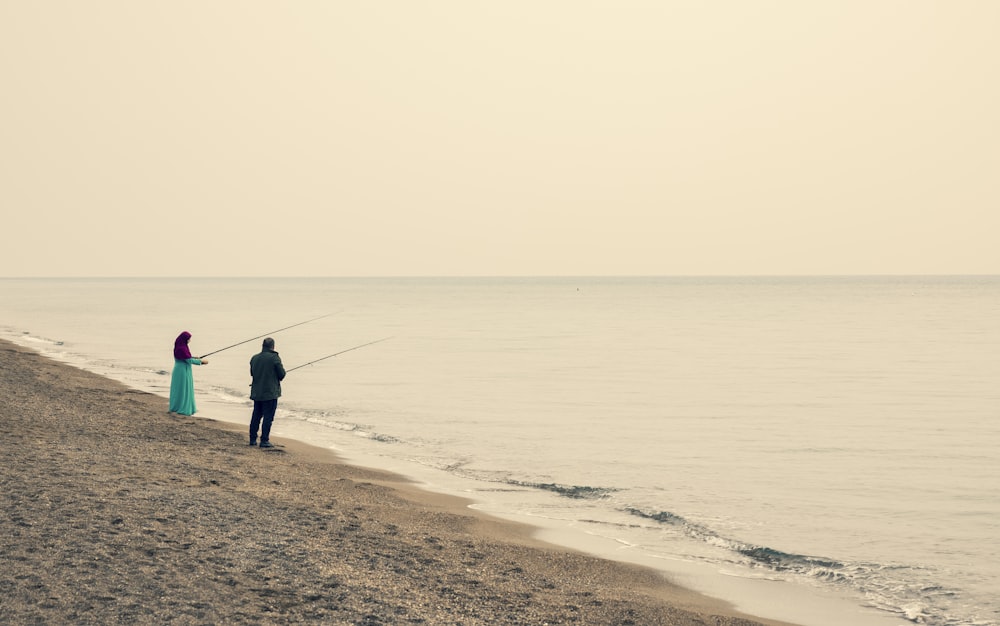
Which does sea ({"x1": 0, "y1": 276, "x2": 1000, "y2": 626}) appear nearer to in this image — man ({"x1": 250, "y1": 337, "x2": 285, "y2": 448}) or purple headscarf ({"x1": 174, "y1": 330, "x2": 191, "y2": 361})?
man ({"x1": 250, "y1": 337, "x2": 285, "y2": 448})

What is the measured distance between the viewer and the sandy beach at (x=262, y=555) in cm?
624

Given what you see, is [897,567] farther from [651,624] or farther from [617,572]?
[651,624]

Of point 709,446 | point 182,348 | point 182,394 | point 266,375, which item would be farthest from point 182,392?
point 709,446

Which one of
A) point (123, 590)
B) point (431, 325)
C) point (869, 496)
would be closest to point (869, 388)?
point (869, 496)

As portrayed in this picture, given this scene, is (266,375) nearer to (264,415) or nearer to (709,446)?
(264,415)

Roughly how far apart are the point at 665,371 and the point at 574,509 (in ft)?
62.5

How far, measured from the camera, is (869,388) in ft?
83.9

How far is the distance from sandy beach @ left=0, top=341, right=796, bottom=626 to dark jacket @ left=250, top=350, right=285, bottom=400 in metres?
1.75

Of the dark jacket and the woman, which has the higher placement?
the dark jacket

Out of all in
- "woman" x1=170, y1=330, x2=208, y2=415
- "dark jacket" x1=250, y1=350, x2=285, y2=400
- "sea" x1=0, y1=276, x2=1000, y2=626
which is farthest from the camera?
"woman" x1=170, y1=330, x2=208, y2=415

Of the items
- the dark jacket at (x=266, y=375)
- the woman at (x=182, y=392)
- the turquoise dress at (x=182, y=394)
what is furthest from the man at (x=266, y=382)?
the turquoise dress at (x=182, y=394)

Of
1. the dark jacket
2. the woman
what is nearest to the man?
the dark jacket

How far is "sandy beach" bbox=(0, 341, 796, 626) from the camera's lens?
6.24 meters

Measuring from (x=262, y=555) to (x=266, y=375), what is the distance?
6.66 metres
